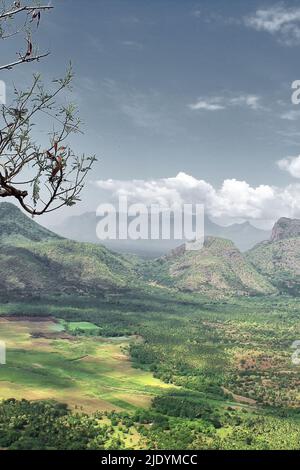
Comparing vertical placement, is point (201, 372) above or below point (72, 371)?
below

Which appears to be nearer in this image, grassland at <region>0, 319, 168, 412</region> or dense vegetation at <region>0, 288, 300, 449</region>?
dense vegetation at <region>0, 288, 300, 449</region>

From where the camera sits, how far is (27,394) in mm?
80938

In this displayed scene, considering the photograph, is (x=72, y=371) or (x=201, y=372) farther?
(x=201, y=372)

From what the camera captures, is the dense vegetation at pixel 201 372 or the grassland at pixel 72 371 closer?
the dense vegetation at pixel 201 372

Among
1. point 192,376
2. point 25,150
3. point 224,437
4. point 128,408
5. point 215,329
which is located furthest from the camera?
point 215,329

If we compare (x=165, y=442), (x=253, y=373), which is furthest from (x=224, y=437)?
(x=253, y=373)

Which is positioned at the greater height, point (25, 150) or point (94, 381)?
point (25, 150)

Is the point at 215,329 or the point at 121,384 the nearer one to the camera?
Answer: the point at 121,384

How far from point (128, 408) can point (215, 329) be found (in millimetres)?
86065

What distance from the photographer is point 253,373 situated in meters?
108
